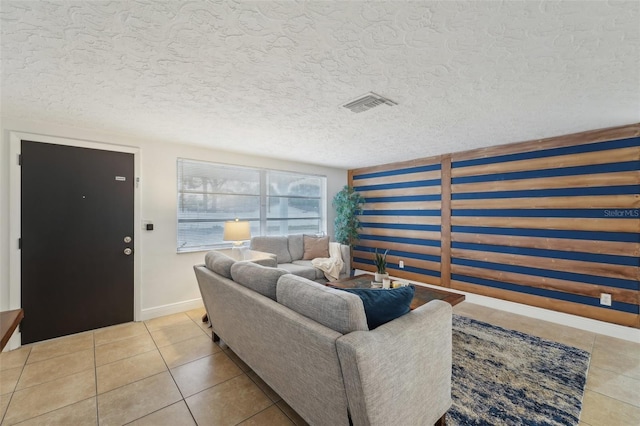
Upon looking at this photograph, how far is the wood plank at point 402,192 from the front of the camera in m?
4.54

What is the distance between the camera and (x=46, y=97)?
2.20m

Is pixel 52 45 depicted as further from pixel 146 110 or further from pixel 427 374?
pixel 427 374

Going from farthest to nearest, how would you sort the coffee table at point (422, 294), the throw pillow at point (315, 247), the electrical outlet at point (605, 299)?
the throw pillow at point (315, 247), the electrical outlet at point (605, 299), the coffee table at point (422, 294)

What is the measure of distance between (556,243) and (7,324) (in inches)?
196

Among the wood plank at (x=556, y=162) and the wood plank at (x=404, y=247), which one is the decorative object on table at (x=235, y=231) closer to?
the wood plank at (x=404, y=247)

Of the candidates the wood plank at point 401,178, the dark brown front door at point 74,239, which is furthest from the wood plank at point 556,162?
the dark brown front door at point 74,239

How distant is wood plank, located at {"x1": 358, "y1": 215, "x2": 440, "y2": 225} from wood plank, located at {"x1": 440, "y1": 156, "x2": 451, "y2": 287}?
16 cm

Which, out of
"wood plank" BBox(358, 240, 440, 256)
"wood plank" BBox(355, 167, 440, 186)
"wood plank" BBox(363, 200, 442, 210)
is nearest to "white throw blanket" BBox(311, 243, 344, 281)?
"wood plank" BBox(358, 240, 440, 256)

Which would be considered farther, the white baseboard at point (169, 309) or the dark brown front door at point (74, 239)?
the white baseboard at point (169, 309)

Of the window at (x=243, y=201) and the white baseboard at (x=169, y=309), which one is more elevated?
the window at (x=243, y=201)

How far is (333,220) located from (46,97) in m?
4.55

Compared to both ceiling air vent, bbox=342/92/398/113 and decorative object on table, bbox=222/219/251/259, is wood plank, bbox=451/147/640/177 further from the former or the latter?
decorative object on table, bbox=222/219/251/259

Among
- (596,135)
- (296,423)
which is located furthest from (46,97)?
(596,135)

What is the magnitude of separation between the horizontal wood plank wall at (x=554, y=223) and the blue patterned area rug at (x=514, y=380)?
0.94 m
